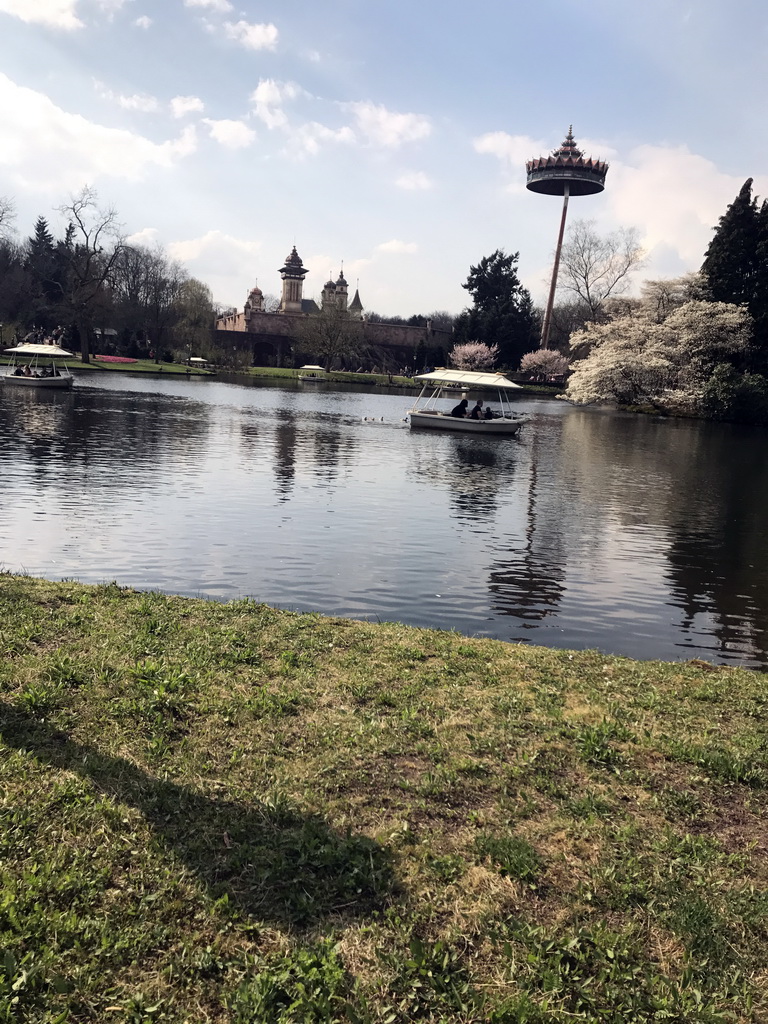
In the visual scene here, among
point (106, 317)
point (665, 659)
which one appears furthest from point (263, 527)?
point (106, 317)

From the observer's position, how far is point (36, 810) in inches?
156

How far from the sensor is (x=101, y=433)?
2706 cm

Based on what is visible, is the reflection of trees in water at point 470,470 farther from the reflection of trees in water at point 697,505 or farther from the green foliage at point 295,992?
the green foliage at point 295,992

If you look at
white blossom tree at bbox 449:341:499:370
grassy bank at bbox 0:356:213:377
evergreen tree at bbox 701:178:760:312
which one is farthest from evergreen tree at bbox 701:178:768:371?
grassy bank at bbox 0:356:213:377

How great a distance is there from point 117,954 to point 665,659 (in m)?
7.59

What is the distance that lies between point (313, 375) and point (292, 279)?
4288 centimetres

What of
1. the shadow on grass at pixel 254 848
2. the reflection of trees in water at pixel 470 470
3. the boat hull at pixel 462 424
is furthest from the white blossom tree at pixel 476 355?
the shadow on grass at pixel 254 848

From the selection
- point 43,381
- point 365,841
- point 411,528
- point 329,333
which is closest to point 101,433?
point 411,528

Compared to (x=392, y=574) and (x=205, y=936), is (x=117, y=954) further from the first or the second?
(x=392, y=574)

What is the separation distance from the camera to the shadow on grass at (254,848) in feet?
11.5

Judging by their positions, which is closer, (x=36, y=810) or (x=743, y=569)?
(x=36, y=810)

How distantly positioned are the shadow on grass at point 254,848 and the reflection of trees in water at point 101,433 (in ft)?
46.9

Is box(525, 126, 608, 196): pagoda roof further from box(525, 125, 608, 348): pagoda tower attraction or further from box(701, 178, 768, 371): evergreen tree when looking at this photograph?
box(701, 178, 768, 371): evergreen tree

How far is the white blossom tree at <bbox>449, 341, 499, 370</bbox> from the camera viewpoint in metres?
97.2
